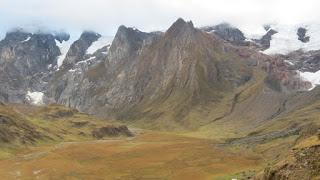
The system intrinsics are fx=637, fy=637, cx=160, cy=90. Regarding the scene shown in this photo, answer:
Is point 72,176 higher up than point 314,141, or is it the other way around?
point 314,141

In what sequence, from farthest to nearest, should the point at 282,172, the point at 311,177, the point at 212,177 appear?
1. the point at 212,177
2. the point at 282,172
3. the point at 311,177

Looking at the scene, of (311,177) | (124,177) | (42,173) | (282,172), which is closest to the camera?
(311,177)

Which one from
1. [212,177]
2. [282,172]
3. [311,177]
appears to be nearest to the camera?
[311,177]

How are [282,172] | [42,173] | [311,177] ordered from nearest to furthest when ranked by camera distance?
[311,177] < [282,172] < [42,173]

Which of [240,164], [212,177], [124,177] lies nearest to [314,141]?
[212,177]

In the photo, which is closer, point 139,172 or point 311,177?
point 311,177

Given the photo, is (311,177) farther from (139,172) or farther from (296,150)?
(139,172)

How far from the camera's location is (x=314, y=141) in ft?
159

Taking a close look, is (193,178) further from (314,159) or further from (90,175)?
(314,159)

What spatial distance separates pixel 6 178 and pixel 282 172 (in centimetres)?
15171

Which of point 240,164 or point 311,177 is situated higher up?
point 311,177

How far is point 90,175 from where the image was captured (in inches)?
7643

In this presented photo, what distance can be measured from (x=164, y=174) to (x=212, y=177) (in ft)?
77.3

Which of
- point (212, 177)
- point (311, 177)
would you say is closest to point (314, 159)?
point (311, 177)
